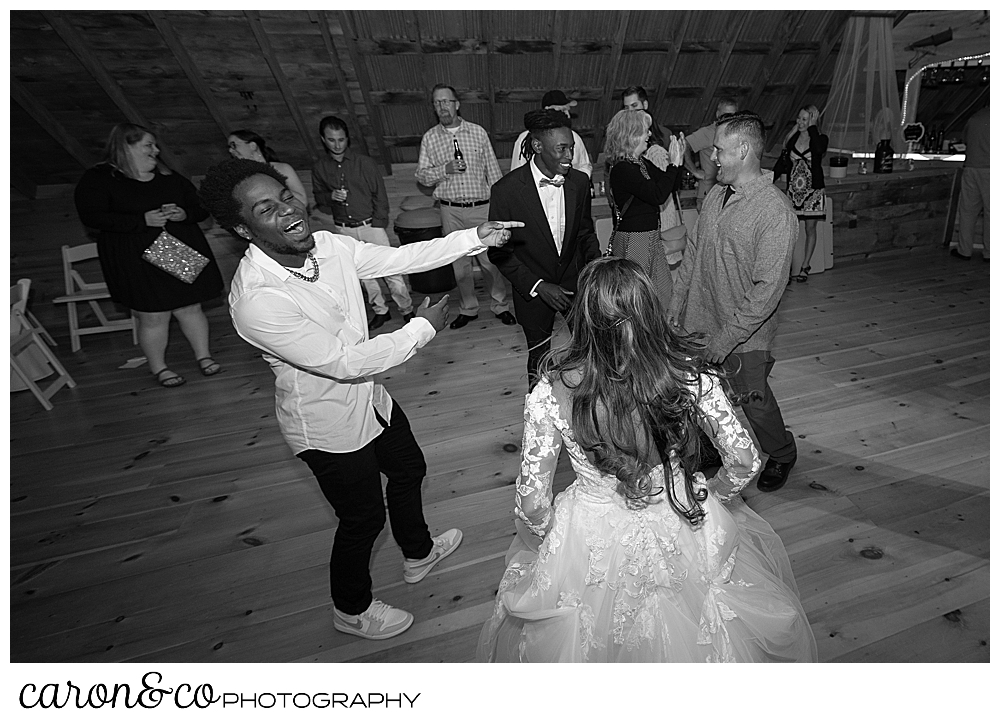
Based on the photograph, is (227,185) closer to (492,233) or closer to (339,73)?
(492,233)

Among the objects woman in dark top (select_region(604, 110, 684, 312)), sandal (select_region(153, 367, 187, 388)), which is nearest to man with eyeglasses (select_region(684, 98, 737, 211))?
woman in dark top (select_region(604, 110, 684, 312))

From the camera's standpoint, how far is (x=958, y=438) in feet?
9.78

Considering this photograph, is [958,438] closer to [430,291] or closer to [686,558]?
[686,558]

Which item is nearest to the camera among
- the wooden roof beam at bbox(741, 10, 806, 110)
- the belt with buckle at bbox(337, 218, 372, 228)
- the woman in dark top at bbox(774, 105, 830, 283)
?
the belt with buckle at bbox(337, 218, 372, 228)

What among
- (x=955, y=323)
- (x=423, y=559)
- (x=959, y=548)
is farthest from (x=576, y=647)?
(x=955, y=323)

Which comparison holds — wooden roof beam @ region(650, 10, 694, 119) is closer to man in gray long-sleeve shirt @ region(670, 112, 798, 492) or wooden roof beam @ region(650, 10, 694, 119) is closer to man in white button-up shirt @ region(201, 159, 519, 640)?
man in gray long-sleeve shirt @ region(670, 112, 798, 492)

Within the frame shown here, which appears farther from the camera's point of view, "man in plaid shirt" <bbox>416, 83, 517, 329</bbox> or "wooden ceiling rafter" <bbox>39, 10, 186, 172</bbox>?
"man in plaid shirt" <bbox>416, 83, 517, 329</bbox>

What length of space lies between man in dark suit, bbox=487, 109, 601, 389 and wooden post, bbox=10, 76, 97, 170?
14.7 feet

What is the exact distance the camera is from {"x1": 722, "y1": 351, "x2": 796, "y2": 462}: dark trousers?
8.00 ft

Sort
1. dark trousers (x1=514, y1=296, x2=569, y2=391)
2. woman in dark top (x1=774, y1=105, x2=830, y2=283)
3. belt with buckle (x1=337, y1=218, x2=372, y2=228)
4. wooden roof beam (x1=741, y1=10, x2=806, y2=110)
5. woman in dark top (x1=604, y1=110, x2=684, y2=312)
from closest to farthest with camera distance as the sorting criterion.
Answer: dark trousers (x1=514, y1=296, x2=569, y2=391), woman in dark top (x1=604, y1=110, x2=684, y2=312), belt with buckle (x1=337, y1=218, x2=372, y2=228), woman in dark top (x1=774, y1=105, x2=830, y2=283), wooden roof beam (x1=741, y1=10, x2=806, y2=110)

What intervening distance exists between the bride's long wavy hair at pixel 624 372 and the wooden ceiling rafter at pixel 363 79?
14.5 feet

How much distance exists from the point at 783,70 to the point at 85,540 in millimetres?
7272

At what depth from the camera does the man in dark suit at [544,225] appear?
8.96 ft

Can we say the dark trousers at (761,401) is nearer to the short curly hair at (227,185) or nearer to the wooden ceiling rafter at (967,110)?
the short curly hair at (227,185)
